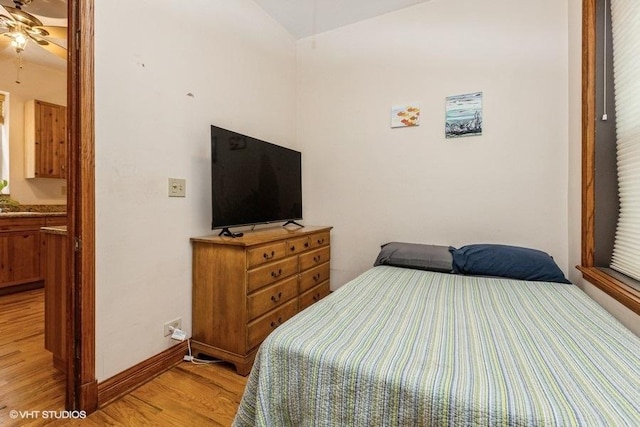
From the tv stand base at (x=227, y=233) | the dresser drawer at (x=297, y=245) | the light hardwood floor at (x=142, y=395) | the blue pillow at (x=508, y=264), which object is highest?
the tv stand base at (x=227, y=233)

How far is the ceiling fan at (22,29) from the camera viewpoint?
2.51 m

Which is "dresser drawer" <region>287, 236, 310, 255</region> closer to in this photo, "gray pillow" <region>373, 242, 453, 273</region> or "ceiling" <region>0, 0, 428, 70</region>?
"gray pillow" <region>373, 242, 453, 273</region>

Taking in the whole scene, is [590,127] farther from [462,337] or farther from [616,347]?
[462,337]

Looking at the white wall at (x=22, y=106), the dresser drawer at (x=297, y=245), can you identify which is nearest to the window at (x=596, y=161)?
the dresser drawer at (x=297, y=245)

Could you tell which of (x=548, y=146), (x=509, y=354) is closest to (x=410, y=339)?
(x=509, y=354)

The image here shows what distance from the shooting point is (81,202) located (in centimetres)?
143

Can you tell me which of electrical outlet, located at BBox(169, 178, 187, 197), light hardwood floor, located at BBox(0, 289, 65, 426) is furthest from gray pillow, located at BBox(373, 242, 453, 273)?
light hardwood floor, located at BBox(0, 289, 65, 426)

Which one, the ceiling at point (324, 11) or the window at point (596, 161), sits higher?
the ceiling at point (324, 11)

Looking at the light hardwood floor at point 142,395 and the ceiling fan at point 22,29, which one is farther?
the ceiling fan at point 22,29

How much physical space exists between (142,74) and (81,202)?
816 millimetres

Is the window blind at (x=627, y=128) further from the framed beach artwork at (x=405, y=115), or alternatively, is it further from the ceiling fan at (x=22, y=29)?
the ceiling fan at (x=22, y=29)

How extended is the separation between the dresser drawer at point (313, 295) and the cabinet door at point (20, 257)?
3.33 meters

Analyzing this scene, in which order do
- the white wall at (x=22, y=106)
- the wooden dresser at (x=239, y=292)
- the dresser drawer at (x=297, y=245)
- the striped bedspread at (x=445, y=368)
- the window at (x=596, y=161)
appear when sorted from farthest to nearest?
the white wall at (x=22, y=106) < the dresser drawer at (x=297, y=245) < the wooden dresser at (x=239, y=292) < the window at (x=596, y=161) < the striped bedspread at (x=445, y=368)

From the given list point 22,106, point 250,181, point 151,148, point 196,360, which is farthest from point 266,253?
point 22,106
